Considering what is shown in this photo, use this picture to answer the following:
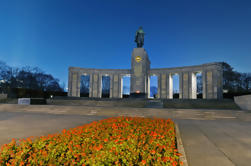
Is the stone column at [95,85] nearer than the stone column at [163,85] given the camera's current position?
No

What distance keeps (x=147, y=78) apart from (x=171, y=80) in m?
7.76

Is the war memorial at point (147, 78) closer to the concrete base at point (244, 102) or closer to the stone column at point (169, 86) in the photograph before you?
the stone column at point (169, 86)

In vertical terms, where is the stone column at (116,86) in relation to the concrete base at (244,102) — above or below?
above

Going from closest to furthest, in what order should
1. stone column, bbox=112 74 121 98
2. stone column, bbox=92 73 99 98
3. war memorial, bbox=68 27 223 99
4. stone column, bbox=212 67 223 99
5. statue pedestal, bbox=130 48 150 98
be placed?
Result: statue pedestal, bbox=130 48 150 98 < stone column, bbox=212 67 223 99 < war memorial, bbox=68 27 223 99 < stone column, bbox=112 74 121 98 < stone column, bbox=92 73 99 98

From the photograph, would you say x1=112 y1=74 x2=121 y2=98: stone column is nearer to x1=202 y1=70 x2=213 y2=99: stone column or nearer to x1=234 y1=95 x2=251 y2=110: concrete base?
x1=202 y1=70 x2=213 y2=99: stone column

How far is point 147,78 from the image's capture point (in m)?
38.6

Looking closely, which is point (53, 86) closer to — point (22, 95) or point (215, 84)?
point (22, 95)

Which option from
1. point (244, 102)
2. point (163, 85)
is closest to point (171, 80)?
point (163, 85)

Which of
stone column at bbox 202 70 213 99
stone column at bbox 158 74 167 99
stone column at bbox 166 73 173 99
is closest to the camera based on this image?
stone column at bbox 202 70 213 99

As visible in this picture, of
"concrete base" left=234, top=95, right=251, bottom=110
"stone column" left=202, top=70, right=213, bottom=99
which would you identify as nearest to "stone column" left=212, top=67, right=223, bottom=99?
"stone column" left=202, top=70, right=213, bottom=99

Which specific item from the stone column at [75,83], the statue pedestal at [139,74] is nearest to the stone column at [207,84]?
the statue pedestal at [139,74]

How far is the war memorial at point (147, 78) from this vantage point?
34.1m

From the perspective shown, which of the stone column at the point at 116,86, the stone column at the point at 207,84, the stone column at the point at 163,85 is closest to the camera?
the stone column at the point at 207,84

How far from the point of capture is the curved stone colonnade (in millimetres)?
34531
